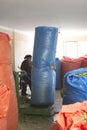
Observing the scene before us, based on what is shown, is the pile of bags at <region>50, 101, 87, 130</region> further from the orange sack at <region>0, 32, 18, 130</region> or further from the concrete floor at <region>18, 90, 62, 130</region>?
the concrete floor at <region>18, 90, 62, 130</region>

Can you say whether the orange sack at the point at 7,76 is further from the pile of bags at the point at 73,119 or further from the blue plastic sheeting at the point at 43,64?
the blue plastic sheeting at the point at 43,64

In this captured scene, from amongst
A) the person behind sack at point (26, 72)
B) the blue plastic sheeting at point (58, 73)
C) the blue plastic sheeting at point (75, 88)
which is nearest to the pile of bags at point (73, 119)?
the blue plastic sheeting at point (75, 88)

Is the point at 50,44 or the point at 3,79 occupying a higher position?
the point at 50,44

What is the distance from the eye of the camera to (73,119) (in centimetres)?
159

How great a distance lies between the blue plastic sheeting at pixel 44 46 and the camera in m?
5.02

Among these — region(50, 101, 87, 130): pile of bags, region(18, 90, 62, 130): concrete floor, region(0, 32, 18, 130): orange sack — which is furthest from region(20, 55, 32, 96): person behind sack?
region(50, 101, 87, 130): pile of bags

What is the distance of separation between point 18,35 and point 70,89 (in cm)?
707

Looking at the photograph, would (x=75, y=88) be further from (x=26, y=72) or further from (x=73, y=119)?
(x=26, y=72)

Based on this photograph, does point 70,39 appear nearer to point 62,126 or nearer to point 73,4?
point 73,4

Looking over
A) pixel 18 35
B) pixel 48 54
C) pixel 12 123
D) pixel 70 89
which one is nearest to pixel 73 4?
pixel 48 54

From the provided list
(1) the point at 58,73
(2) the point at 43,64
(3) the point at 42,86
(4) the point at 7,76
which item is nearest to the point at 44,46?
(2) the point at 43,64

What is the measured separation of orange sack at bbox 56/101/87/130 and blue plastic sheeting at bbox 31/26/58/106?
3384 millimetres

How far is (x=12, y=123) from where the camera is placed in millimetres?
3035

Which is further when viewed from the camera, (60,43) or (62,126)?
(60,43)
